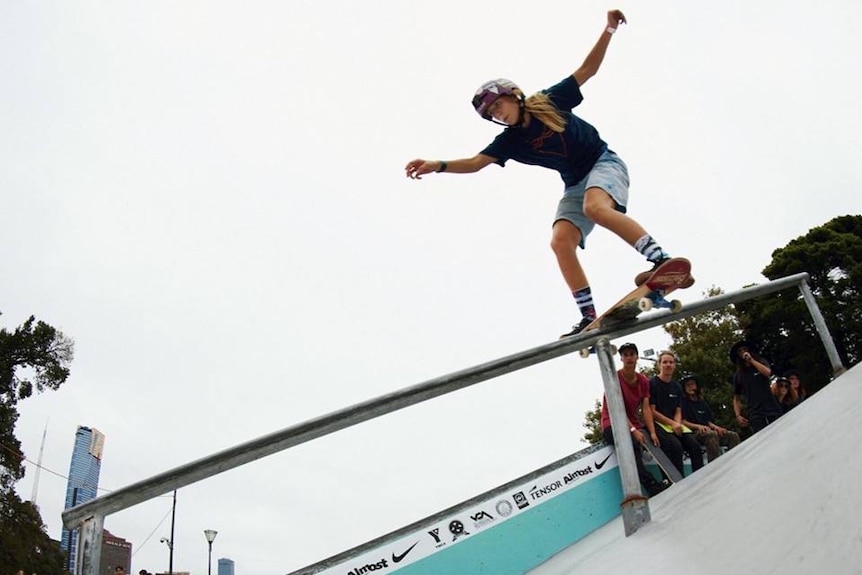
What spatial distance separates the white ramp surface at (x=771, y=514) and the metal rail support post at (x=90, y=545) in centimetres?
134

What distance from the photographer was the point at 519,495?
3055mm

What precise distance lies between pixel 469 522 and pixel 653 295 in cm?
156

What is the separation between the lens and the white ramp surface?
1.14 metres

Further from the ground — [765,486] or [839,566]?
[765,486]

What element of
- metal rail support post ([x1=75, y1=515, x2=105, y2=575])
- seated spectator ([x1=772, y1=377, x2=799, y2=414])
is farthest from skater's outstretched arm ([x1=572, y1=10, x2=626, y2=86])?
seated spectator ([x1=772, y1=377, x2=799, y2=414])

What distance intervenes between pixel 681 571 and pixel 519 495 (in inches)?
68.1

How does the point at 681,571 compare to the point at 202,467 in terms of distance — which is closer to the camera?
the point at 681,571

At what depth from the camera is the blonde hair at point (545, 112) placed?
3844 mm

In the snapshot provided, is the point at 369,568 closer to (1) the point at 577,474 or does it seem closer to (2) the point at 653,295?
(1) the point at 577,474

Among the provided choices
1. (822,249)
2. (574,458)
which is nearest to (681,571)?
(574,458)

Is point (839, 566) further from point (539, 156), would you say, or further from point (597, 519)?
point (539, 156)

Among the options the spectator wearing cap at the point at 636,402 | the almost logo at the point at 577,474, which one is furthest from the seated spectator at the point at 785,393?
the almost logo at the point at 577,474

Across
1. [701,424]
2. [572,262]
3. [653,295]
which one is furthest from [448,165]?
[701,424]

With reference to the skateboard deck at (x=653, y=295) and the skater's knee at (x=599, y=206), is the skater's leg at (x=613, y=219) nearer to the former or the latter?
the skater's knee at (x=599, y=206)
